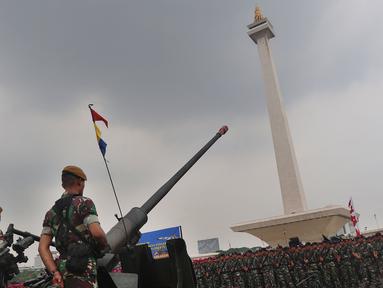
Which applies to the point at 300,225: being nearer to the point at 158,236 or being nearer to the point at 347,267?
the point at 158,236

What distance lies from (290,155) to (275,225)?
459 centimetres

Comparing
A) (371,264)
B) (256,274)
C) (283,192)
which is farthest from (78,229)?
(283,192)

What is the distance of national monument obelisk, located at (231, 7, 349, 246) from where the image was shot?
2047cm

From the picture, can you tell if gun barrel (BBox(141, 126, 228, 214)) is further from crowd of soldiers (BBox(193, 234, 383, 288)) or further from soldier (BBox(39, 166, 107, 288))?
crowd of soldiers (BBox(193, 234, 383, 288))

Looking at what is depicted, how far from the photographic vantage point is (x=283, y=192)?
23.4 m

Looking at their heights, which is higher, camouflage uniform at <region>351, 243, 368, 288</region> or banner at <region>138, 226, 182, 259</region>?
banner at <region>138, 226, 182, 259</region>

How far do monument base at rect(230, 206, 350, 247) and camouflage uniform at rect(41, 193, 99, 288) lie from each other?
18763 millimetres

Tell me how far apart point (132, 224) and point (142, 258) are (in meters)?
0.34

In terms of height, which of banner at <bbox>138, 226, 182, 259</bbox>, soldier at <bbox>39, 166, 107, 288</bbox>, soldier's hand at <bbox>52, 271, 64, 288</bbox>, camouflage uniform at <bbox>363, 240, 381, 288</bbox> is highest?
banner at <bbox>138, 226, 182, 259</bbox>

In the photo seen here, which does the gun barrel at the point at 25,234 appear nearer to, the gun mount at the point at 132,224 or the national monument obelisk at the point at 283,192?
the gun mount at the point at 132,224

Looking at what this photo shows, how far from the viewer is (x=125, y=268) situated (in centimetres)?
351

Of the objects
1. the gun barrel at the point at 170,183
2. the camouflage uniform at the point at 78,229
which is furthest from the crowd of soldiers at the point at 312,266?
the camouflage uniform at the point at 78,229

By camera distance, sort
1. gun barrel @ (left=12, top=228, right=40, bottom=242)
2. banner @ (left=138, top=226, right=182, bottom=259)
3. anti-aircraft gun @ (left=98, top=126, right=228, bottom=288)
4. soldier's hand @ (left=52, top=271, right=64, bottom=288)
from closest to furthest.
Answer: soldier's hand @ (left=52, top=271, right=64, bottom=288)
anti-aircraft gun @ (left=98, top=126, right=228, bottom=288)
gun barrel @ (left=12, top=228, right=40, bottom=242)
banner @ (left=138, top=226, right=182, bottom=259)

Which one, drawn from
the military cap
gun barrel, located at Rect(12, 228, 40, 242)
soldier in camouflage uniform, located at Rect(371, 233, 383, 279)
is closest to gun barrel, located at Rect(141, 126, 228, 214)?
gun barrel, located at Rect(12, 228, 40, 242)
